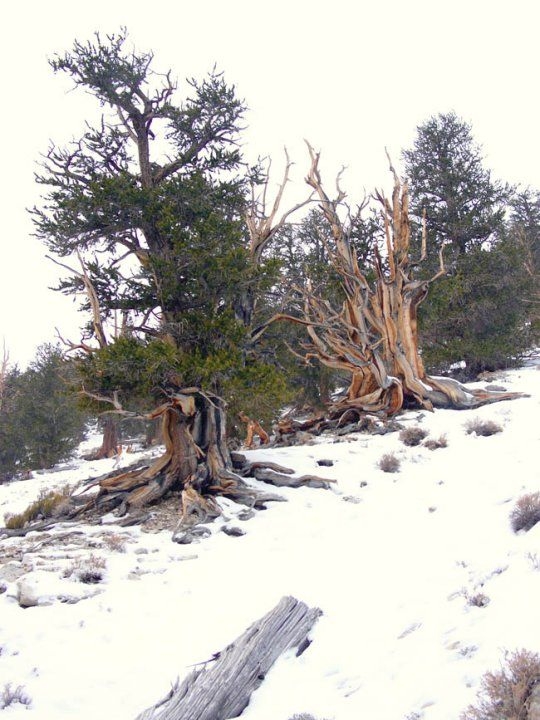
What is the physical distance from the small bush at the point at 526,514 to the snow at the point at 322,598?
0.56 ft

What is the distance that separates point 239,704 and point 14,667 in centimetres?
177

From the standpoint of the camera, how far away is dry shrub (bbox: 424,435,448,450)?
9.40m

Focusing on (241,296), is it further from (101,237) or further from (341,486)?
(341,486)

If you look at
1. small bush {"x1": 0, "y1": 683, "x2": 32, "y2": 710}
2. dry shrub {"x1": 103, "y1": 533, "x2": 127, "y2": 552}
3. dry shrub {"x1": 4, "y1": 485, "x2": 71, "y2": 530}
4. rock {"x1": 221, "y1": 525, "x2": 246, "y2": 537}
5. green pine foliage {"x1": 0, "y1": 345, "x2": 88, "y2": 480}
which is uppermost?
green pine foliage {"x1": 0, "y1": 345, "x2": 88, "y2": 480}

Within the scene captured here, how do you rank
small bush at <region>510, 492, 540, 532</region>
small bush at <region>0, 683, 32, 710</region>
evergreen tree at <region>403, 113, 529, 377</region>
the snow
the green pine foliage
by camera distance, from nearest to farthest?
the snow, small bush at <region>0, 683, 32, 710</region>, small bush at <region>510, 492, 540, 532</region>, evergreen tree at <region>403, 113, 529, 377</region>, the green pine foliage

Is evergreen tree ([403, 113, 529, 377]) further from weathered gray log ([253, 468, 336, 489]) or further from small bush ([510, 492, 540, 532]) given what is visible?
small bush ([510, 492, 540, 532])

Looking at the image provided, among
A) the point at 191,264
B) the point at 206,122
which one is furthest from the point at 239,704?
the point at 206,122

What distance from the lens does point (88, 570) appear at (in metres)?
5.21

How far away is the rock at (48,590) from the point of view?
4.58 meters

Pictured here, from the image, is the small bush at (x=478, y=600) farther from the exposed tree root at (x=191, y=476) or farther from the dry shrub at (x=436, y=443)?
the dry shrub at (x=436, y=443)

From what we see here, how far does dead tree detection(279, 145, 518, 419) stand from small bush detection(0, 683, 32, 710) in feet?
33.8

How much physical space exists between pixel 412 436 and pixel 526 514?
5.69 meters

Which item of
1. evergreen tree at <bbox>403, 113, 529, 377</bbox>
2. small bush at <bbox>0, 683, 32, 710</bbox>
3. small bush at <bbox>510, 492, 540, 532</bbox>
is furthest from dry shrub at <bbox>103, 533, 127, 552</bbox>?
evergreen tree at <bbox>403, 113, 529, 377</bbox>

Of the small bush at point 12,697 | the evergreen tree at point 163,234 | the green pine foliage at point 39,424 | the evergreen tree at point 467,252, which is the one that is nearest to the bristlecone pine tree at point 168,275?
the evergreen tree at point 163,234
